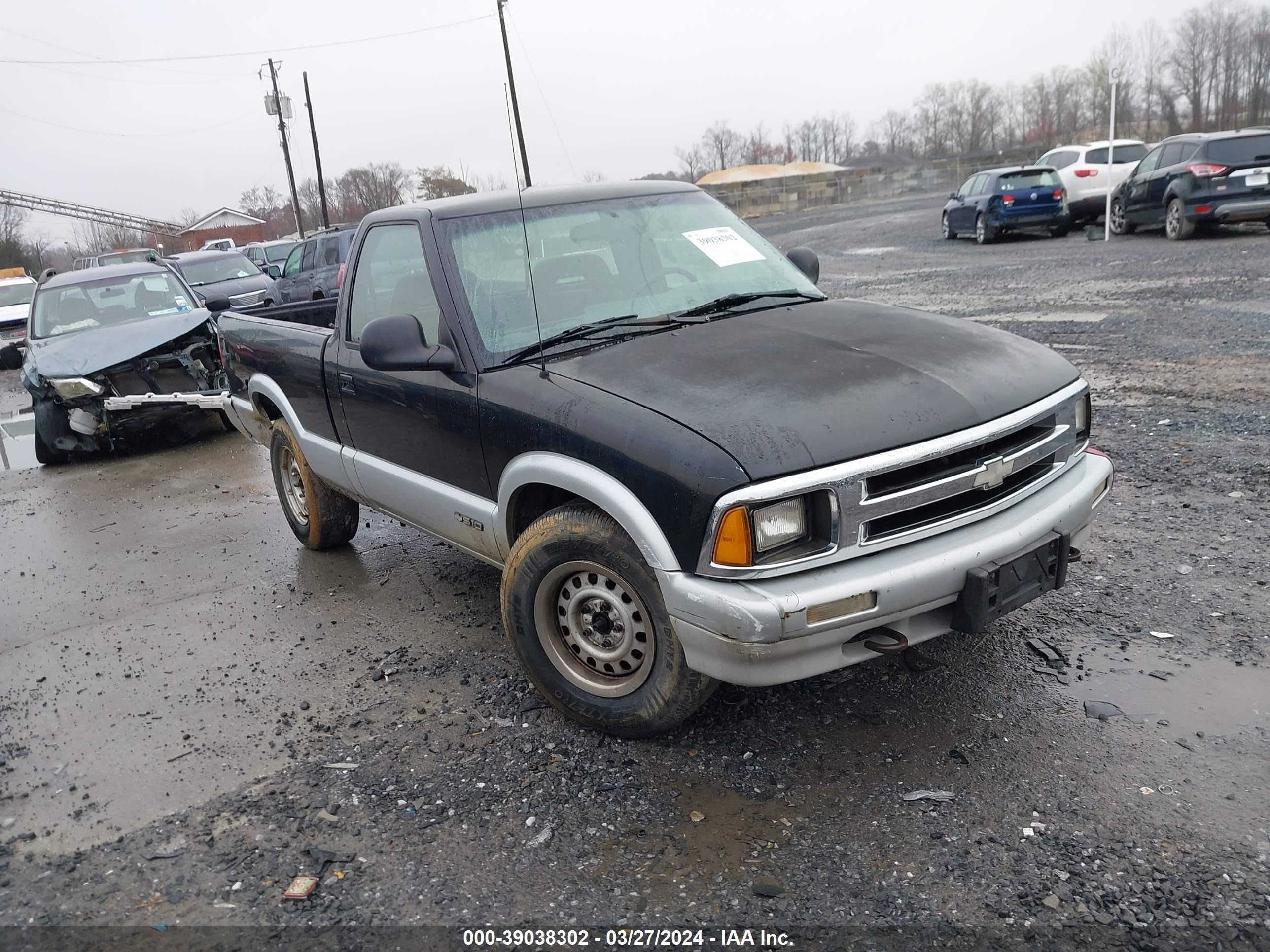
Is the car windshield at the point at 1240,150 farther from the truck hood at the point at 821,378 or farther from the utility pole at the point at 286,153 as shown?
the utility pole at the point at 286,153

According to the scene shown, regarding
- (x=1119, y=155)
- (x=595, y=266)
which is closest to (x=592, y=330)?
(x=595, y=266)

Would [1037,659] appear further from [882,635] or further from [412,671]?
[412,671]

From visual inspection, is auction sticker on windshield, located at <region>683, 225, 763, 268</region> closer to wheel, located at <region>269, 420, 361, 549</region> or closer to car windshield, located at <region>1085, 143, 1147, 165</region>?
wheel, located at <region>269, 420, 361, 549</region>

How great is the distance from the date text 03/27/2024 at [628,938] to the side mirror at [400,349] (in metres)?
2.09

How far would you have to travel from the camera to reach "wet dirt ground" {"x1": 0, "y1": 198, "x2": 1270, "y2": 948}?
2656 mm

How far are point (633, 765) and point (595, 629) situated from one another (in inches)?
19.2

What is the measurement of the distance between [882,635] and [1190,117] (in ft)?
252

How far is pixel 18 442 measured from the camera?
A: 11000 mm

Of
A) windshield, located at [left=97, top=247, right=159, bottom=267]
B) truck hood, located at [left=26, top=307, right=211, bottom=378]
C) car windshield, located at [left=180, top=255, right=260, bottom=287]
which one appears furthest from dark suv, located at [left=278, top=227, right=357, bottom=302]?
truck hood, located at [left=26, top=307, right=211, bottom=378]

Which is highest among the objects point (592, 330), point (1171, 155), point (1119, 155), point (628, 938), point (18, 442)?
point (1119, 155)

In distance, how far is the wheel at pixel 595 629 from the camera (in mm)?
3160

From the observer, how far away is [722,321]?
3922mm

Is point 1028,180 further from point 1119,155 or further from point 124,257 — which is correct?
point 124,257

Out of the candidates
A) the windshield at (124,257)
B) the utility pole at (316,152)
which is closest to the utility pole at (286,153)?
the utility pole at (316,152)
